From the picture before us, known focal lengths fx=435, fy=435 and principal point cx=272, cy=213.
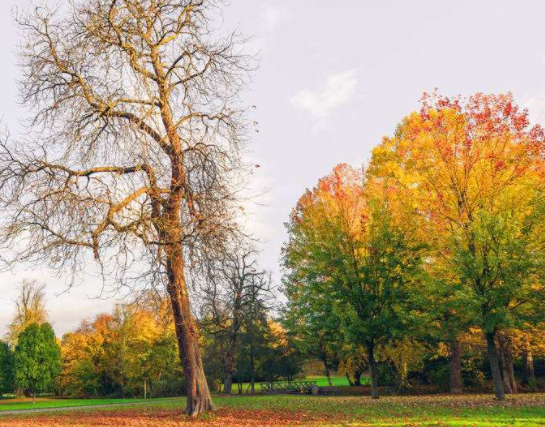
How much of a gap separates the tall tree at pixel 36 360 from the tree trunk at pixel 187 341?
35332 millimetres

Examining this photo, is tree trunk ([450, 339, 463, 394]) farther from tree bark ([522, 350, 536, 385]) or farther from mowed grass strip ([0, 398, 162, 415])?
mowed grass strip ([0, 398, 162, 415])

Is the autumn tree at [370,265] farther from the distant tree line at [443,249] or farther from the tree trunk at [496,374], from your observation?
the tree trunk at [496,374]

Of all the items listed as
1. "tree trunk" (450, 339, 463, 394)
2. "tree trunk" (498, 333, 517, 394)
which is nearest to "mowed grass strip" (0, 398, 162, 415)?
"tree trunk" (450, 339, 463, 394)

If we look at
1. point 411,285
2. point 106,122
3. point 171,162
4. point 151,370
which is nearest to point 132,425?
point 171,162

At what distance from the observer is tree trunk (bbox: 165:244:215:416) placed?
14.5 metres

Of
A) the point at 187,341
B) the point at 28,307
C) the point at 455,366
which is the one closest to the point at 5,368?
the point at 28,307

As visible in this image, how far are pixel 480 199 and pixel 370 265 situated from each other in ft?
20.1

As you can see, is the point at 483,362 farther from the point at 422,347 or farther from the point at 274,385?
the point at 274,385

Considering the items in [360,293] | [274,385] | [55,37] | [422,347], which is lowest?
[274,385]

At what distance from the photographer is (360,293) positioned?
70.4ft

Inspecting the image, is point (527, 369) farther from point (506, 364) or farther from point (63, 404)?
point (63, 404)

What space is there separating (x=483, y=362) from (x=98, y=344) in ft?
115

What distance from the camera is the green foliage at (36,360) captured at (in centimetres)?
4306

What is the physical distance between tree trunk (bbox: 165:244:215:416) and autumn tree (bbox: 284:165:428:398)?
813 centimetres
